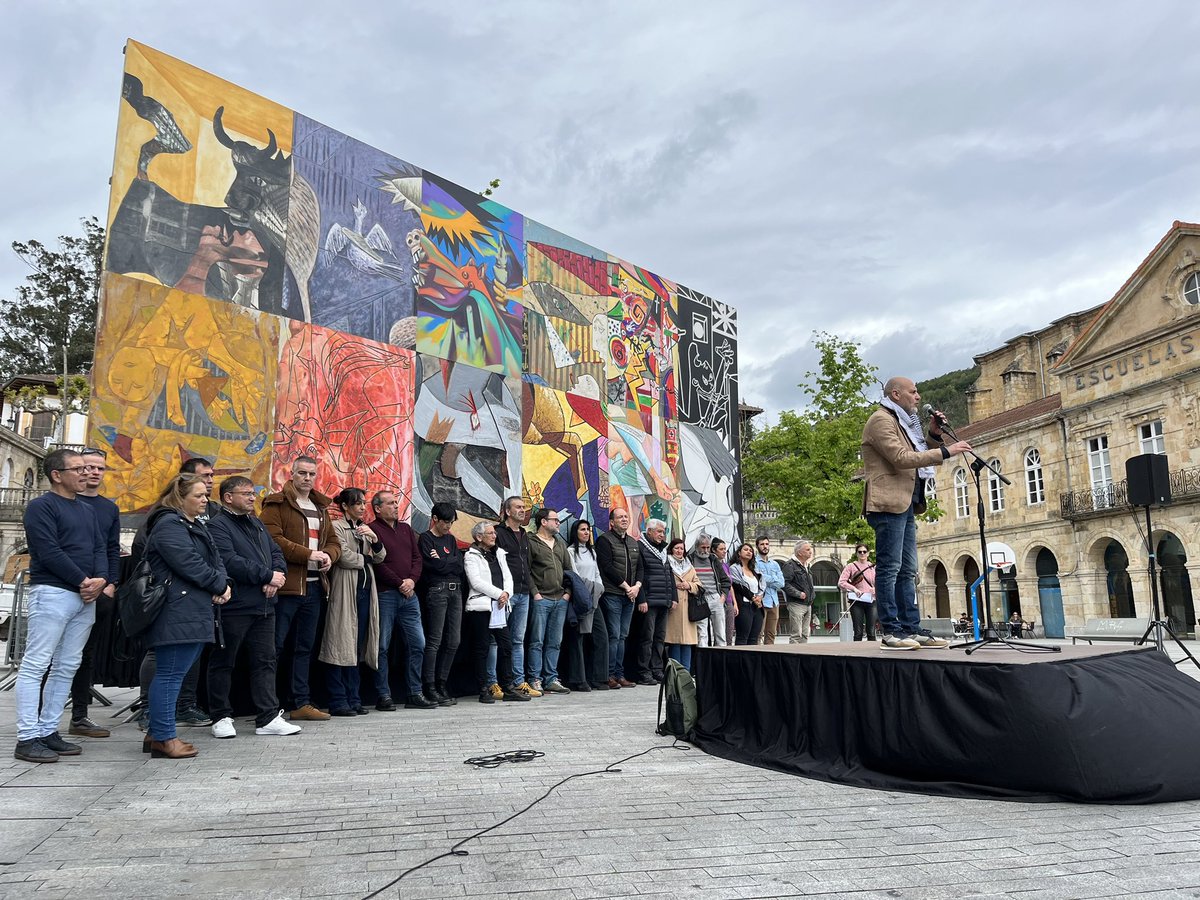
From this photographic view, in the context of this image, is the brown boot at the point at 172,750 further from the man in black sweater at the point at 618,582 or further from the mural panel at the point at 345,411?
the man in black sweater at the point at 618,582

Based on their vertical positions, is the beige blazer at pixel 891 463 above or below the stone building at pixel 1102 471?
below

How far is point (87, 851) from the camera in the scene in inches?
118

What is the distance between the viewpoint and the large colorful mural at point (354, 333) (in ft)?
23.4

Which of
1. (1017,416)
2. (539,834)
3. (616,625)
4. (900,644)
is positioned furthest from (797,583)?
(1017,416)

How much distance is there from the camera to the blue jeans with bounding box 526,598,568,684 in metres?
8.45

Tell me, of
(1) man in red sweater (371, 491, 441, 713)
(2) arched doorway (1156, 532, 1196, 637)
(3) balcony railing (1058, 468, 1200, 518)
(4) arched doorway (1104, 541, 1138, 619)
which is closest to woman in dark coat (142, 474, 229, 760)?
(1) man in red sweater (371, 491, 441, 713)

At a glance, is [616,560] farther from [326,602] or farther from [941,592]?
[941,592]

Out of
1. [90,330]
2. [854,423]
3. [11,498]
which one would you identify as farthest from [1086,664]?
[11,498]

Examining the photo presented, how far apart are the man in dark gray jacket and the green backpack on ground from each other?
265cm

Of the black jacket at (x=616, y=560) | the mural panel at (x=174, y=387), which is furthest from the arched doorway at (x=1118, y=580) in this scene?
the mural panel at (x=174, y=387)

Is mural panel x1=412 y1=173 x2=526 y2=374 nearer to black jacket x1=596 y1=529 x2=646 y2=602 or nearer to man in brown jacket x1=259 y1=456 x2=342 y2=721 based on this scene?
black jacket x1=596 y1=529 x2=646 y2=602

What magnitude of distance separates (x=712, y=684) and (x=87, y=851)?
3.77 meters

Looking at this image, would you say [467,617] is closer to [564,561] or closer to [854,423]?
[564,561]

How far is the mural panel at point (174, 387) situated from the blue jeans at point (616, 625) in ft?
13.0
